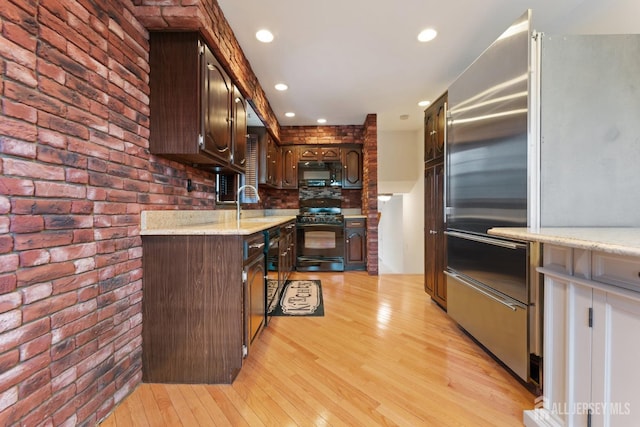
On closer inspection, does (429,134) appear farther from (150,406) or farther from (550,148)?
(150,406)

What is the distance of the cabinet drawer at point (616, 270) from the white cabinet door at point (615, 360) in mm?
Answer: 44

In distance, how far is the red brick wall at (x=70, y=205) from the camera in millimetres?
891

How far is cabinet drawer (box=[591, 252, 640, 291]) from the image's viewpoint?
30.8 inches

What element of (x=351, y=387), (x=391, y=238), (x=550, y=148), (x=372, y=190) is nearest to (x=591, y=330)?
(x=550, y=148)

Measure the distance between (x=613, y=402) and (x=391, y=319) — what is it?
1.60 metres

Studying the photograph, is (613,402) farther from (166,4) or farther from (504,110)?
(166,4)

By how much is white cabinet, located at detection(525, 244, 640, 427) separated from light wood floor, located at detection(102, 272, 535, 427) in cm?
36

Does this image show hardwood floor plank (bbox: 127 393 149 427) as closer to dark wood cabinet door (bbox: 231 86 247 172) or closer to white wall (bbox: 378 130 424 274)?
dark wood cabinet door (bbox: 231 86 247 172)

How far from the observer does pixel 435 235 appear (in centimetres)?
263

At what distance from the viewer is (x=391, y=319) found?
2.38 m

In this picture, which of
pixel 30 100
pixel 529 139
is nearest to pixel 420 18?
pixel 529 139

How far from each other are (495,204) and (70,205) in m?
2.39

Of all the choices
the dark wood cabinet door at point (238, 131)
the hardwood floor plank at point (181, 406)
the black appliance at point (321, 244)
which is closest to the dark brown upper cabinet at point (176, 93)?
the dark wood cabinet door at point (238, 131)

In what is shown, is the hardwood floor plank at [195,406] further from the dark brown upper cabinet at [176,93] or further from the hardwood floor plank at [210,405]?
the dark brown upper cabinet at [176,93]
